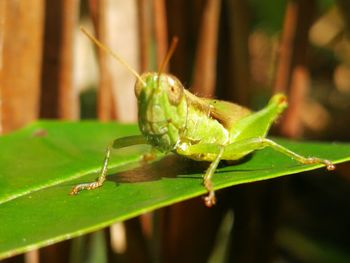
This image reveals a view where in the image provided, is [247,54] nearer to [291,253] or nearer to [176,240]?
[176,240]

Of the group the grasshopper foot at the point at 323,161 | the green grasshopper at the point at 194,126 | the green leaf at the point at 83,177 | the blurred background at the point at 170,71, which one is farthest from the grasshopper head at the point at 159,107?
the blurred background at the point at 170,71

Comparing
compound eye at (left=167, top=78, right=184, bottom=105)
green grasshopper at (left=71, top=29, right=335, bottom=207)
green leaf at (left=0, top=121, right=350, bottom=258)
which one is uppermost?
compound eye at (left=167, top=78, right=184, bottom=105)

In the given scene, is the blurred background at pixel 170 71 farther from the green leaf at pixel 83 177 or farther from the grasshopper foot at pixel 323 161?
the grasshopper foot at pixel 323 161

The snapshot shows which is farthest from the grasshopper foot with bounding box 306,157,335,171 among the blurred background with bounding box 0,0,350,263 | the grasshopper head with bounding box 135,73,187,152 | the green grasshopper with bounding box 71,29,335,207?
the blurred background with bounding box 0,0,350,263

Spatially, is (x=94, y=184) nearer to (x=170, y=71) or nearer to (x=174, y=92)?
(x=174, y=92)

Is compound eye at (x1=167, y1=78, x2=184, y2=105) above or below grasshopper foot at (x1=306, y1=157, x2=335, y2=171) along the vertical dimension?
above

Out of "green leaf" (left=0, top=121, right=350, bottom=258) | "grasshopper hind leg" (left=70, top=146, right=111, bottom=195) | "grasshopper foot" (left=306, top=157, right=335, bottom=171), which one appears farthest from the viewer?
"grasshopper foot" (left=306, top=157, right=335, bottom=171)

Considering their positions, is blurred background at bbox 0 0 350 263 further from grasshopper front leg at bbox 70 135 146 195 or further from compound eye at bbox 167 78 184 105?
compound eye at bbox 167 78 184 105

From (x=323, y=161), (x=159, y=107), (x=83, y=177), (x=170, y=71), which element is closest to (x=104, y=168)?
(x=83, y=177)
